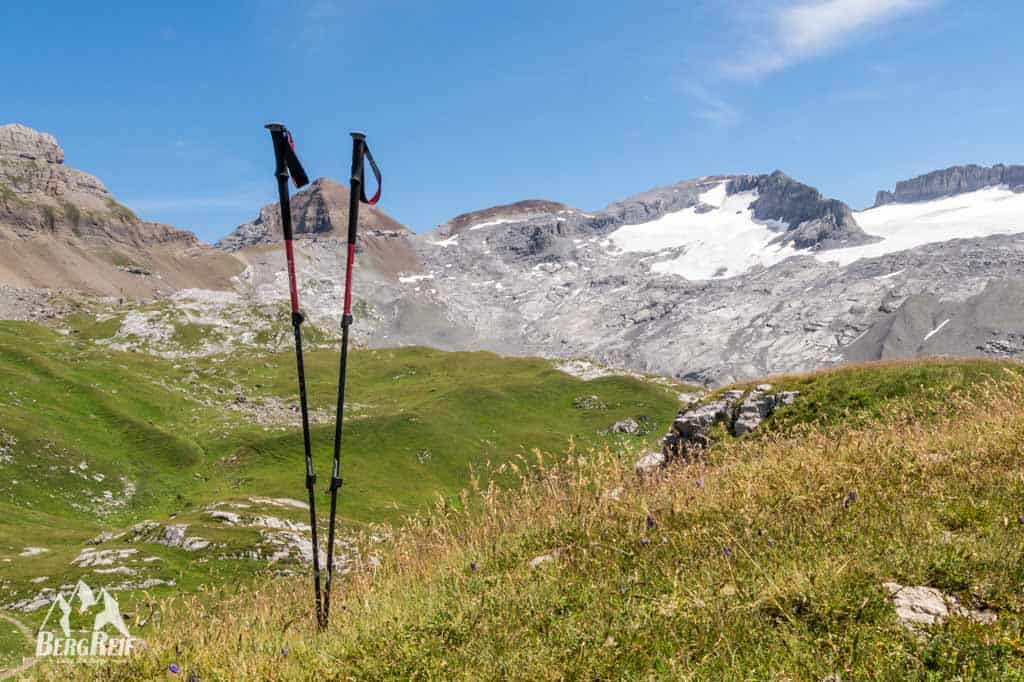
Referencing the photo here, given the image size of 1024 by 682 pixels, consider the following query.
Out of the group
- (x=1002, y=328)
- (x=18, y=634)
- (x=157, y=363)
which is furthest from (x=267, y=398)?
(x=1002, y=328)

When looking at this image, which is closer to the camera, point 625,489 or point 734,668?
point 734,668

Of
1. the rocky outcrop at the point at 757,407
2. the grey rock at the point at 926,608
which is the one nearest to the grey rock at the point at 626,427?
the rocky outcrop at the point at 757,407

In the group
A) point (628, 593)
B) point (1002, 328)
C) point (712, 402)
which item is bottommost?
point (1002, 328)

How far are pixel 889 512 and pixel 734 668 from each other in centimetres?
353

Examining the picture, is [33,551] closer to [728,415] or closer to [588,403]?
[728,415]

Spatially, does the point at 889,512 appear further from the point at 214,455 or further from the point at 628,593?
the point at 214,455

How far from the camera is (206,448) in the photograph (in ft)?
193

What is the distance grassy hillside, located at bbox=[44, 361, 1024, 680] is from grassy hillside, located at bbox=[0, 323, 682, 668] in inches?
286

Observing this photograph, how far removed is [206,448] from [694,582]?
6020 cm

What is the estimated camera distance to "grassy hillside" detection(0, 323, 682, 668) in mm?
29422

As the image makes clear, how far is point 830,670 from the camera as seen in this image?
17.1 feet

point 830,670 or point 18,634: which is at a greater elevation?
point 830,670

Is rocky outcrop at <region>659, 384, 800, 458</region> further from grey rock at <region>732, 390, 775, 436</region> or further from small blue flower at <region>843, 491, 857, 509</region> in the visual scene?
small blue flower at <region>843, 491, 857, 509</region>

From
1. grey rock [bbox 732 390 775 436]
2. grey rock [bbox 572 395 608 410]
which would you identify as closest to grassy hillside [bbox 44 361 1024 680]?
grey rock [bbox 732 390 775 436]
